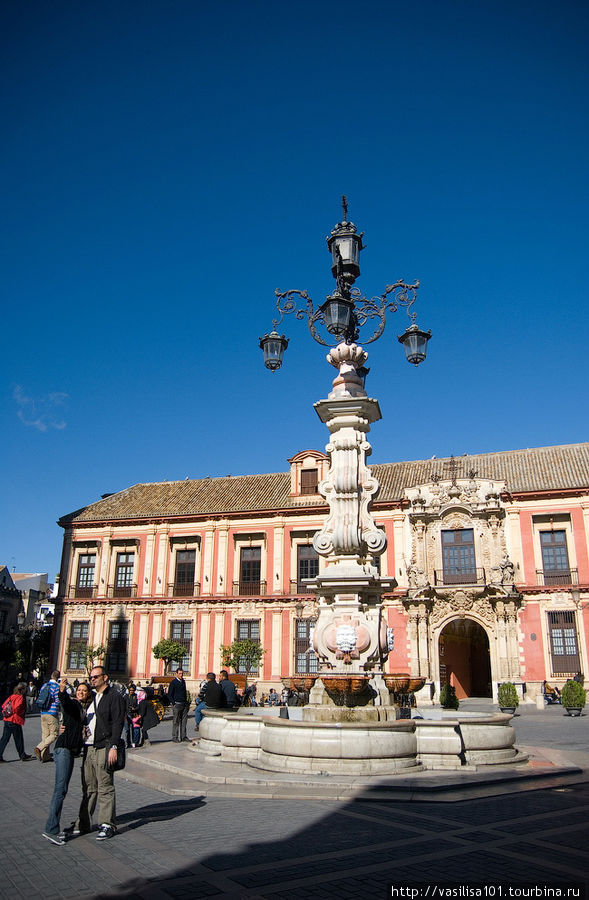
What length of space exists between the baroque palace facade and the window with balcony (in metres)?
0.06

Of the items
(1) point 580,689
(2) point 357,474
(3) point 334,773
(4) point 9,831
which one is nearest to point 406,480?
(1) point 580,689

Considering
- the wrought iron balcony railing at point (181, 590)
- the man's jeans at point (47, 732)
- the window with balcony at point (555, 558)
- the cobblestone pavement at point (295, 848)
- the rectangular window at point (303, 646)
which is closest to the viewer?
the cobblestone pavement at point (295, 848)

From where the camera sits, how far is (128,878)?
4.79 meters

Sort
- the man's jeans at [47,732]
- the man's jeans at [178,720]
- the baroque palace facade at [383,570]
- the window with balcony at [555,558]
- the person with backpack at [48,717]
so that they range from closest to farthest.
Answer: the person with backpack at [48,717]
the man's jeans at [47,732]
the man's jeans at [178,720]
the baroque palace facade at [383,570]
the window with balcony at [555,558]

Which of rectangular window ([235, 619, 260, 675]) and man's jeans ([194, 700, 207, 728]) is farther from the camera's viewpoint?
rectangular window ([235, 619, 260, 675])

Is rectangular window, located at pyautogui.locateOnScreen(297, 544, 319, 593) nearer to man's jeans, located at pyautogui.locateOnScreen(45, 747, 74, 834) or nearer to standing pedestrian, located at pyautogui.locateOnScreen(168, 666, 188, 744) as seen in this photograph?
standing pedestrian, located at pyautogui.locateOnScreen(168, 666, 188, 744)

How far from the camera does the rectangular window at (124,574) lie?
36.2 metres

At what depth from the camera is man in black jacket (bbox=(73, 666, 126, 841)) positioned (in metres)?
5.94

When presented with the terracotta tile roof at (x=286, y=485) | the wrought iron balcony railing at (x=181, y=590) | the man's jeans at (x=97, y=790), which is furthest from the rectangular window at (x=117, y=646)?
the man's jeans at (x=97, y=790)

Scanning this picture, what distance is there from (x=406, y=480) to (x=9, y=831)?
96.6 feet

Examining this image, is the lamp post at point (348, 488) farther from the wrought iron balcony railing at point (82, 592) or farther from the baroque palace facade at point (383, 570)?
the wrought iron balcony railing at point (82, 592)

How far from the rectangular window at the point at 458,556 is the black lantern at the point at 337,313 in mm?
21790

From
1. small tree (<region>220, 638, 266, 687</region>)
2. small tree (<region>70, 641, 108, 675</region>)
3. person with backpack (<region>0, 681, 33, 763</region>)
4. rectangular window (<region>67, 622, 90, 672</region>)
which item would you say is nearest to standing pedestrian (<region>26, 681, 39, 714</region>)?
rectangular window (<region>67, 622, 90, 672</region>)

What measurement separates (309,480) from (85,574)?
44.2 feet
